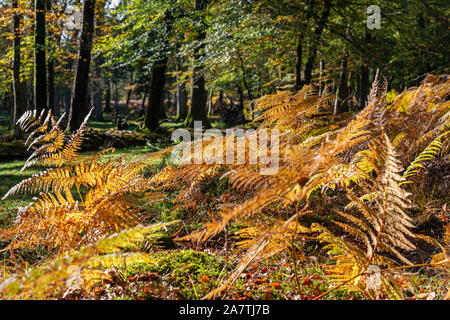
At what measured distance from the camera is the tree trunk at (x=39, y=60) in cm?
1057

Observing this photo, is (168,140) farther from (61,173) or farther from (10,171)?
(61,173)

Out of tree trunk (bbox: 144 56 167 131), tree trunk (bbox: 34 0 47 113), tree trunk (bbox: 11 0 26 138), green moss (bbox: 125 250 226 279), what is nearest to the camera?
green moss (bbox: 125 250 226 279)

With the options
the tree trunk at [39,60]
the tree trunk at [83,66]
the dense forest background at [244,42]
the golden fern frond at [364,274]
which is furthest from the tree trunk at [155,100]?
the golden fern frond at [364,274]

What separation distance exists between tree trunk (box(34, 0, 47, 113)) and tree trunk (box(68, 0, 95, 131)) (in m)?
1.44

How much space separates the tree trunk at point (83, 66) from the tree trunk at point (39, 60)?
144cm

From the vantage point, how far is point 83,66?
33.5ft

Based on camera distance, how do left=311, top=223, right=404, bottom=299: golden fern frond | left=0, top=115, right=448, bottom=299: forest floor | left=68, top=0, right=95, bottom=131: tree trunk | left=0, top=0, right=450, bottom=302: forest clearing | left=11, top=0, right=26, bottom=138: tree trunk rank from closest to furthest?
left=0, top=0, right=450, bottom=302: forest clearing < left=311, top=223, right=404, bottom=299: golden fern frond < left=0, top=115, right=448, bottom=299: forest floor < left=68, top=0, right=95, bottom=131: tree trunk < left=11, top=0, right=26, bottom=138: tree trunk

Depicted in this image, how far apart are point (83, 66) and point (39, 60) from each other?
2197mm

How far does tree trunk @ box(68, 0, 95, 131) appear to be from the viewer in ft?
33.0

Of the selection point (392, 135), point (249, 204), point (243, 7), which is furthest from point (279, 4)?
point (249, 204)

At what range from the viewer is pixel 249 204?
3.95 feet

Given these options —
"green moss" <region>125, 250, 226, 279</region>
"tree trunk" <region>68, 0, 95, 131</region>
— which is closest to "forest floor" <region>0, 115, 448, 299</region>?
"green moss" <region>125, 250, 226, 279</region>

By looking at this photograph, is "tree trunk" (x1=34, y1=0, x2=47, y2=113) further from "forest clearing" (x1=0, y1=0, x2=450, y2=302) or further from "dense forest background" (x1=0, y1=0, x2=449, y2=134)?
"forest clearing" (x1=0, y1=0, x2=450, y2=302)

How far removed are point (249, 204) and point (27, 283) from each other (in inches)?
33.8
